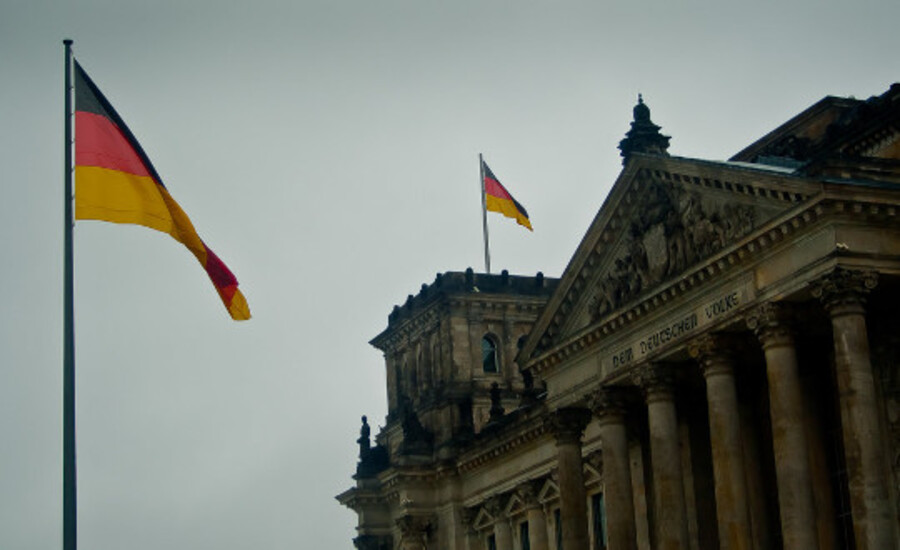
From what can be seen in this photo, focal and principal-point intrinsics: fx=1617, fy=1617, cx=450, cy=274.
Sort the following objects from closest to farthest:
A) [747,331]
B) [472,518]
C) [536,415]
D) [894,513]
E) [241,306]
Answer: [241,306] → [894,513] → [747,331] → [536,415] → [472,518]

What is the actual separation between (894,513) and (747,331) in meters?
7.36

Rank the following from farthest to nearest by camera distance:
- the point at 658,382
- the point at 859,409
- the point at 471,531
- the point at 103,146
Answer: the point at 471,531
the point at 658,382
the point at 859,409
the point at 103,146

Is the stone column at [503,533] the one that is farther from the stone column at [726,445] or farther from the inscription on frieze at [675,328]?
the stone column at [726,445]

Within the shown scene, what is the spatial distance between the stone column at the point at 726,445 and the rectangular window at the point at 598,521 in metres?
15.6

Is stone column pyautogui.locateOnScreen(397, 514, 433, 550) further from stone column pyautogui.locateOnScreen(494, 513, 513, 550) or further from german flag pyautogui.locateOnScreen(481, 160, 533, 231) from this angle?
german flag pyautogui.locateOnScreen(481, 160, 533, 231)

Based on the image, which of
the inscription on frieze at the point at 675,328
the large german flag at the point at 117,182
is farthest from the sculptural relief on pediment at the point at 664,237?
the large german flag at the point at 117,182

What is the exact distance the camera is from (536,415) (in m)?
60.4

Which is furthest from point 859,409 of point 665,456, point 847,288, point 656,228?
point 656,228

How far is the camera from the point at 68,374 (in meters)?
27.0

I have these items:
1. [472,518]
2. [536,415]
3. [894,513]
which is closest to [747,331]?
[894,513]

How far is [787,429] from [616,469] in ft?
29.9

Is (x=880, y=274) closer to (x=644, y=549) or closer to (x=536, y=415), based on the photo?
(x=644, y=549)

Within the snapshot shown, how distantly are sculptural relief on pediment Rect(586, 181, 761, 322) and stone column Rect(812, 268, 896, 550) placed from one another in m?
3.42

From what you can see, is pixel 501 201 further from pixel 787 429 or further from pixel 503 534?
pixel 787 429
